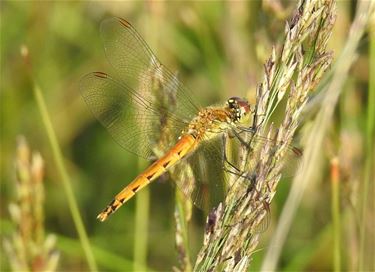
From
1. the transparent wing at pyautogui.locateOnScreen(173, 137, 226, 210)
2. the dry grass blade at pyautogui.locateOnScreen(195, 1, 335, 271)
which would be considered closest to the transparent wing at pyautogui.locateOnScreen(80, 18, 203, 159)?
the transparent wing at pyautogui.locateOnScreen(173, 137, 226, 210)

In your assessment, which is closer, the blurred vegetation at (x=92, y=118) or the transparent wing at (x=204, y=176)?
the transparent wing at (x=204, y=176)

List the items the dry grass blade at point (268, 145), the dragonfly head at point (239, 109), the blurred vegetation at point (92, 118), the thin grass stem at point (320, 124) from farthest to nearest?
the blurred vegetation at point (92, 118)
the dragonfly head at point (239, 109)
the thin grass stem at point (320, 124)
the dry grass blade at point (268, 145)

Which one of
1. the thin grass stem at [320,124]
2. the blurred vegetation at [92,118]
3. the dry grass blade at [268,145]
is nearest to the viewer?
the dry grass blade at [268,145]

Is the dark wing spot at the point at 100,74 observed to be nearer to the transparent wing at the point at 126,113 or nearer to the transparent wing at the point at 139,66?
the transparent wing at the point at 126,113

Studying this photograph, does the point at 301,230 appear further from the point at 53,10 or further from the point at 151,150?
the point at 53,10

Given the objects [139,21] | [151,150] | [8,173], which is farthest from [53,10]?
[151,150]

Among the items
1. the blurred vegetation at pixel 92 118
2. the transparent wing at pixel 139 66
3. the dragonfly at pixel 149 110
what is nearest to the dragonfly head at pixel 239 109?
the dragonfly at pixel 149 110

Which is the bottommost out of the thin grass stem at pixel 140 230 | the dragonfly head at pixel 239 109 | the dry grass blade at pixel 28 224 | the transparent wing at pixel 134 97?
the dry grass blade at pixel 28 224

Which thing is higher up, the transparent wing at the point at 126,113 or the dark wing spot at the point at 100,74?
the dark wing spot at the point at 100,74
